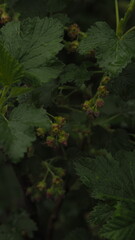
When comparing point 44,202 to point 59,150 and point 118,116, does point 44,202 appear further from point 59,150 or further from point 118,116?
point 118,116

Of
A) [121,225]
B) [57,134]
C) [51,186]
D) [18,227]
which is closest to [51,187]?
[51,186]

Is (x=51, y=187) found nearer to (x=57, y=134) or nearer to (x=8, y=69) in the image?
(x=57, y=134)

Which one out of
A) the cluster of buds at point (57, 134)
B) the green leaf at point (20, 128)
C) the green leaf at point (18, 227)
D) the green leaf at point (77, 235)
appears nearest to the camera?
the green leaf at point (20, 128)

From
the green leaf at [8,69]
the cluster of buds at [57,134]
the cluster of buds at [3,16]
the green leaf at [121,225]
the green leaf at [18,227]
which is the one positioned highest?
the cluster of buds at [3,16]

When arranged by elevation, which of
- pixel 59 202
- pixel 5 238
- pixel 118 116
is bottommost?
pixel 59 202

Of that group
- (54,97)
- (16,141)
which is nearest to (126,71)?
(54,97)

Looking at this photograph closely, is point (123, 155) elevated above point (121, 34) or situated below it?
below

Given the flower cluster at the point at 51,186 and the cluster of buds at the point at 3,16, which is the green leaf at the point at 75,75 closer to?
the cluster of buds at the point at 3,16

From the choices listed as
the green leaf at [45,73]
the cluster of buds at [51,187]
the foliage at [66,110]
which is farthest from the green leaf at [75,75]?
the cluster of buds at [51,187]
